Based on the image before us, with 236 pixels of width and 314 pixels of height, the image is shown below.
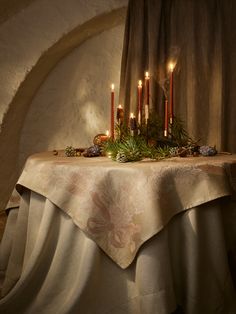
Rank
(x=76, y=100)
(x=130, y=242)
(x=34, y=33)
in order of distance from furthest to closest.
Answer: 1. (x=76, y=100)
2. (x=34, y=33)
3. (x=130, y=242)

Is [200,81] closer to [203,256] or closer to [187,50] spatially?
[187,50]

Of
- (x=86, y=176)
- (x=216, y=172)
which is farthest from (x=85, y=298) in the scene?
(x=216, y=172)

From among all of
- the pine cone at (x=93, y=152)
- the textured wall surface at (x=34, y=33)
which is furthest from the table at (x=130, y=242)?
the textured wall surface at (x=34, y=33)

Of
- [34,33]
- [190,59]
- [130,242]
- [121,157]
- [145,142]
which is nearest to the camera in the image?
[130,242]

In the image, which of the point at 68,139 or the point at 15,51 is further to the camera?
the point at 68,139

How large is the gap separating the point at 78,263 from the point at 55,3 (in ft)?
6.39

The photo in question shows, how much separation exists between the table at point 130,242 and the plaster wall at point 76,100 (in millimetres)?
1527

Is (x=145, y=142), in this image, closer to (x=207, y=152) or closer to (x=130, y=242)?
(x=207, y=152)

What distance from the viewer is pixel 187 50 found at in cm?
238

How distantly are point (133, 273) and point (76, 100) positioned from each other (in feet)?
6.18

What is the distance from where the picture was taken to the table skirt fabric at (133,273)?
118 centimetres

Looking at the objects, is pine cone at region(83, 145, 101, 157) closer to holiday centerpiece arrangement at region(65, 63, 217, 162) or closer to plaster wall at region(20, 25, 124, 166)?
holiday centerpiece arrangement at region(65, 63, 217, 162)

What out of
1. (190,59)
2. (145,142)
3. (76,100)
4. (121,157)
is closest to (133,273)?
(121,157)

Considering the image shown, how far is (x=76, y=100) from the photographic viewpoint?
9.35 ft
